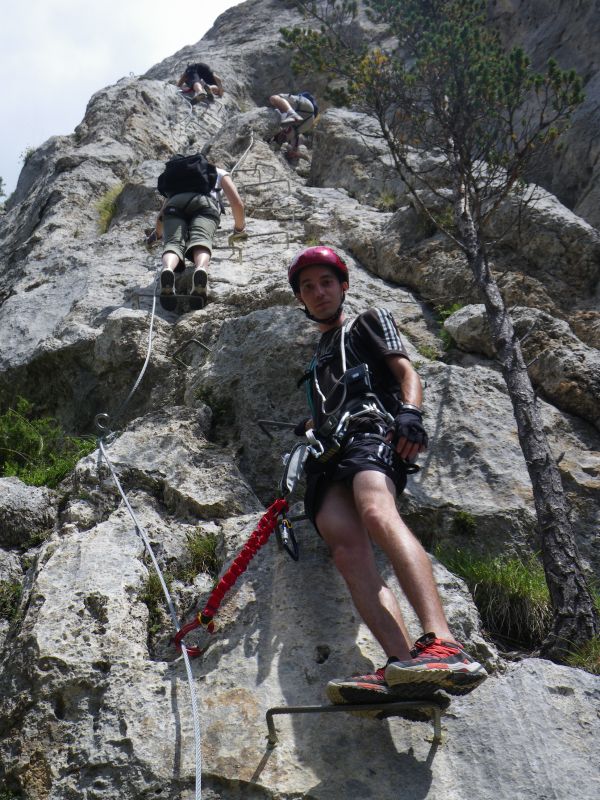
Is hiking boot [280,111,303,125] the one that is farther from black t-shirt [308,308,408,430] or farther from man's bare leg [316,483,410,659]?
man's bare leg [316,483,410,659]

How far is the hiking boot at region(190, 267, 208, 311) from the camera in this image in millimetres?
7746

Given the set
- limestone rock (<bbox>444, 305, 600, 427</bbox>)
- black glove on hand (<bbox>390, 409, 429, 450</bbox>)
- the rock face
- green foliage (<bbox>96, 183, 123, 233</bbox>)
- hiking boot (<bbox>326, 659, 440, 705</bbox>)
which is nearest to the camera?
hiking boot (<bbox>326, 659, 440, 705</bbox>)

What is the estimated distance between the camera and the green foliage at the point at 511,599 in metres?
4.53

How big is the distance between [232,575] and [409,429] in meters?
1.26

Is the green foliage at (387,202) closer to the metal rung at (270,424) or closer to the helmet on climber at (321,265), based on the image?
the metal rung at (270,424)

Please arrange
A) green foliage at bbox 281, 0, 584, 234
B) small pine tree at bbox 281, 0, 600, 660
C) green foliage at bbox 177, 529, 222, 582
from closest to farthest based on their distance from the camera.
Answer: small pine tree at bbox 281, 0, 600, 660 → green foliage at bbox 177, 529, 222, 582 → green foliage at bbox 281, 0, 584, 234

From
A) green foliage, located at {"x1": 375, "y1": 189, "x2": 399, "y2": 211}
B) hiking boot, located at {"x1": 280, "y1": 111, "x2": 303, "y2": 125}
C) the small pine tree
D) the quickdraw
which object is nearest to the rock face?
the quickdraw

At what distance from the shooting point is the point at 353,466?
3846 millimetres

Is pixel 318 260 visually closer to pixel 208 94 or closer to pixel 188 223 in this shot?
pixel 188 223

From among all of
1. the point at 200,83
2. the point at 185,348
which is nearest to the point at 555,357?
the point at 185,348

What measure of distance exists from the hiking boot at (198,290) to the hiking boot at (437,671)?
5421mm

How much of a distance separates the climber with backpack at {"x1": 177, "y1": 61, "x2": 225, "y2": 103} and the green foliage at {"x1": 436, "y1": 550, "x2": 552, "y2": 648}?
710 inches

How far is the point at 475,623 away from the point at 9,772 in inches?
96.2

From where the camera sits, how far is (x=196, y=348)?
7375 mm
